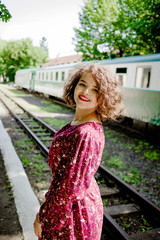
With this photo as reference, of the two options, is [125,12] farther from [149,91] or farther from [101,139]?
[101,139]

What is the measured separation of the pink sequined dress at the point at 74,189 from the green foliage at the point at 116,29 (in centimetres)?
1576

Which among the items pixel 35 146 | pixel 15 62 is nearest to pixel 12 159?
pixel 35 146

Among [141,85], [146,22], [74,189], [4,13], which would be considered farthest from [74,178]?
[146,22]

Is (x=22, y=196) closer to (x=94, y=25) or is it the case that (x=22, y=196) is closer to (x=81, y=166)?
(x=81, y=166)

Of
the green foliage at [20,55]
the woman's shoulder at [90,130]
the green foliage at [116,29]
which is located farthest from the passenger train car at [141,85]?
the green foliage at [20,55]

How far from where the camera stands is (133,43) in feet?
65.1

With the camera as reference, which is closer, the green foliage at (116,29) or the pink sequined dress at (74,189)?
the pink sequined dress at (74,189)

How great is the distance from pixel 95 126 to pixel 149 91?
280 inches

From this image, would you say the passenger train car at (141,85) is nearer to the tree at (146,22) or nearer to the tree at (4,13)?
the tree at (4,13)

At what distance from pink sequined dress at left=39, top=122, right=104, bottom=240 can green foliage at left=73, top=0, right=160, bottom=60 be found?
1576 centimetres

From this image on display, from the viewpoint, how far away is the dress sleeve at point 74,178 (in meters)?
1.20

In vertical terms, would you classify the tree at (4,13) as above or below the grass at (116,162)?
above

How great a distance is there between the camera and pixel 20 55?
48094mm

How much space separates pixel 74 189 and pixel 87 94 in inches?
25.1
